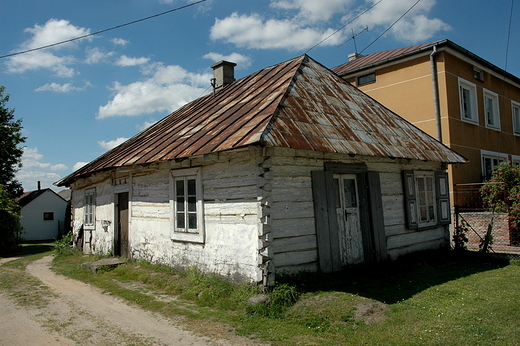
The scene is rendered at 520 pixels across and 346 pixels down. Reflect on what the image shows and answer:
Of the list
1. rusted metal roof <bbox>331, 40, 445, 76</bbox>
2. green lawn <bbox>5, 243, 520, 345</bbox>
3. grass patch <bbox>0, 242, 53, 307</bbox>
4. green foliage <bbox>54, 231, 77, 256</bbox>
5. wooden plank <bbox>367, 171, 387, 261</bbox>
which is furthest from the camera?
rusted metal roof <bbox>331, 40, 445, 76</bbox>

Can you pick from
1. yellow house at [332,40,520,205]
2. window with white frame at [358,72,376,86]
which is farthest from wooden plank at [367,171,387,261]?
window with white frame at [358,72,376,86]

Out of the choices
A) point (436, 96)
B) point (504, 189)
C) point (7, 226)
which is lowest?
point (7, 226)

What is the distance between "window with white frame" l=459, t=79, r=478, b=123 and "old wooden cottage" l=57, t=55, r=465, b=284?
5917 mm

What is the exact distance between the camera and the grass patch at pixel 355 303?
4.84 meters

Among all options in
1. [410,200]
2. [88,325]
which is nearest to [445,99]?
[410,200]

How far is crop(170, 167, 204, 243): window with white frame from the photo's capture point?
7.65 m

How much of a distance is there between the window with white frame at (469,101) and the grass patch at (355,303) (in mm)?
8649

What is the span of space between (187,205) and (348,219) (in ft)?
10.9

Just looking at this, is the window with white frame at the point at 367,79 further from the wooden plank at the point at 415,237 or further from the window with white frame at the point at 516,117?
the wooden plank at the point at 415,237

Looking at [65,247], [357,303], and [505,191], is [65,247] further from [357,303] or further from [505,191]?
[505,191]

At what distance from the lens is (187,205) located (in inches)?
318

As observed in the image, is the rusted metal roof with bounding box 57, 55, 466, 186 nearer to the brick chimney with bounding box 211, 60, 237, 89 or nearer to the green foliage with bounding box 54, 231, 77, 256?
the brick chimney with bounding box 211, 60, 237, 89

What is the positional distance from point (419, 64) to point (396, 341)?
12855 millimetres

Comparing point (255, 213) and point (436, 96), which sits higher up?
point (436, 96)
